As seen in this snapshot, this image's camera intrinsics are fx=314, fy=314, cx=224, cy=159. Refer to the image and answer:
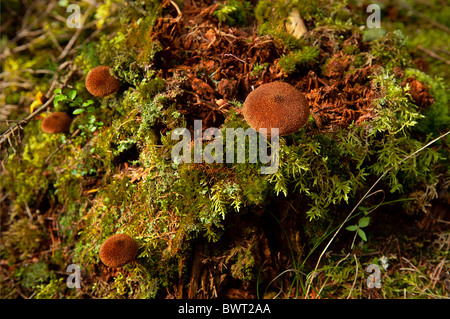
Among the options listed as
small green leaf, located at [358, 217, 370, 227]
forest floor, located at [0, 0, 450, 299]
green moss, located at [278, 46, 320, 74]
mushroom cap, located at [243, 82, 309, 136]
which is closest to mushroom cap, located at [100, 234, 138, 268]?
forest floor, located at [0, 0, 450, 299]

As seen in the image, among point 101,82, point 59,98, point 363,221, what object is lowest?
point 363,221

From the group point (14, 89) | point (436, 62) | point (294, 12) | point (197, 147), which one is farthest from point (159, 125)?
point (436, 62)

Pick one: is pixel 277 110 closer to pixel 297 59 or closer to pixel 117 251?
pixel 297 59

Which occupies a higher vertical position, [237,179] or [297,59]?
[297,59]

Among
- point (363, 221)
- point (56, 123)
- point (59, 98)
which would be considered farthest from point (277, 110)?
point (56, 123)

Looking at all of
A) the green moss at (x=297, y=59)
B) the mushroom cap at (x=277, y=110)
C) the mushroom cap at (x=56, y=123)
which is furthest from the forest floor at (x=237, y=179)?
the mushroom cap at (x=277, y=110)

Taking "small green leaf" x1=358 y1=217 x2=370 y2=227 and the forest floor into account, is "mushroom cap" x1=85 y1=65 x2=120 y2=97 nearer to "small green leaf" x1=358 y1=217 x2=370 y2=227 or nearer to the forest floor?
the forest floor

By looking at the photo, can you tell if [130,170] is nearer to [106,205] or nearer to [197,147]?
[106,205]

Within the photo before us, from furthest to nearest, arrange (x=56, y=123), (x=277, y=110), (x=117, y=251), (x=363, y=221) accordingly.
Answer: (x=56, y=123)
(x=363, y=221)
(x=117, y=251)
(x=277, y=110)
